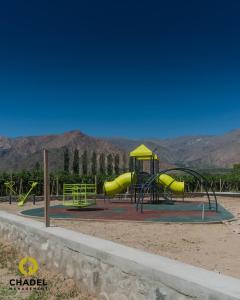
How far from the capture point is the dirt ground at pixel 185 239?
6.80 m

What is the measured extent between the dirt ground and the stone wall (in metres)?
1.98

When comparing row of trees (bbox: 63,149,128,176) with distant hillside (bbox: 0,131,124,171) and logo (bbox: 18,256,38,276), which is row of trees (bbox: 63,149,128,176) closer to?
logo (bbox: 18,256,38,276)

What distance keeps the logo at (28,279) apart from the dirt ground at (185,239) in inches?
83.9

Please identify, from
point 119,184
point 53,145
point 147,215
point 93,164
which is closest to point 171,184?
point 119,184

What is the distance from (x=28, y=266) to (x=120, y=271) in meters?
2.87

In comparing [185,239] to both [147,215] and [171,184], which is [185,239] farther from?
[171,184]

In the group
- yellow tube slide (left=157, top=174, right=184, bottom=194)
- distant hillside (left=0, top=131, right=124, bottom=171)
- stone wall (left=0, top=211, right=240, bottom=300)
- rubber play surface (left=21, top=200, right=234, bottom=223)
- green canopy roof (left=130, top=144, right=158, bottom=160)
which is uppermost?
distant hillside (left=0, top=131, right=124, bottom=171)

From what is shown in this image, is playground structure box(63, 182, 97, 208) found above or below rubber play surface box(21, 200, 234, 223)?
above

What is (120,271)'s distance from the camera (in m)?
4.57

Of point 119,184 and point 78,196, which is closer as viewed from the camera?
point 78,196

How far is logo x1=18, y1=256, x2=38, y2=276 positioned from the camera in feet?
21.8

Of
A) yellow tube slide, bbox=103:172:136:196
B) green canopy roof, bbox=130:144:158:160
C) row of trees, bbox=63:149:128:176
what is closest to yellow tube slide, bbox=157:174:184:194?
green canopy roof, bbox=130:144:158:160

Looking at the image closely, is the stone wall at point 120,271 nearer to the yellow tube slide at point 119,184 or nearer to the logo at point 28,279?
the logo at point 28,279

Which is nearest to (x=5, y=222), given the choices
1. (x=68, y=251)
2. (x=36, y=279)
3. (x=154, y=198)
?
(x=36, y=279)
